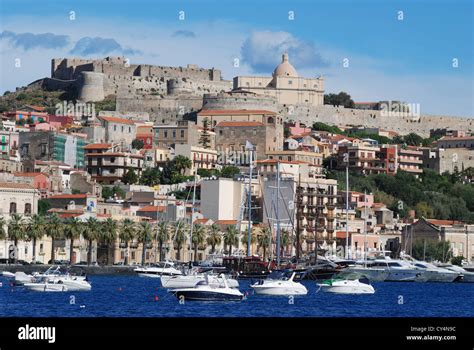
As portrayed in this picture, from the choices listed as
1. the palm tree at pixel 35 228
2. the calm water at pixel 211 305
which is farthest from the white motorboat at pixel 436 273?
the palm tree at pixel 35 228

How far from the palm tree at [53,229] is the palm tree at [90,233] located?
1376 mm

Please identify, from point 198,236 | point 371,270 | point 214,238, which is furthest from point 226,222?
point 371,270

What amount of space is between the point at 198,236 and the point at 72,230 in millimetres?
8415

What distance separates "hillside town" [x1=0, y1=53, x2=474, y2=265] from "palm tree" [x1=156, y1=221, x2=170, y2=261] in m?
0.13

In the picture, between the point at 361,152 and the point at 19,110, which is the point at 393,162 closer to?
the point at 361,152

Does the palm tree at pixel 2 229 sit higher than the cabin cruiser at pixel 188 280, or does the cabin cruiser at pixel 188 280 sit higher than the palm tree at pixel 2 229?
the palm tree at pixel 2 229

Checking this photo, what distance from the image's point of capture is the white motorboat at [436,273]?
70938mm

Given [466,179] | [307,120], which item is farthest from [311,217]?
[307,120]

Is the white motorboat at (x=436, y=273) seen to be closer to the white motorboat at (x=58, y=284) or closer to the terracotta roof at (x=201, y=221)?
the terracotta roof at (x=201, y=221)

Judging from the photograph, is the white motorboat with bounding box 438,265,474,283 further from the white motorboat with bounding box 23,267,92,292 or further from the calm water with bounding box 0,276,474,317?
the white motorboat with bounding box 23,267,92,292

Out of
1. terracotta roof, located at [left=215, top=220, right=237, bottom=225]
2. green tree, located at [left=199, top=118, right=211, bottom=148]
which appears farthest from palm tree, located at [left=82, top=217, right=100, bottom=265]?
green tree, located at [left=199, top=118, right=211, bottom=148]

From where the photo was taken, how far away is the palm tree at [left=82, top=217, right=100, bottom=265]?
70.1 meters

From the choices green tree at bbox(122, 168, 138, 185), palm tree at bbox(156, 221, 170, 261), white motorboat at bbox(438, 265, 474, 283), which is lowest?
white motorboat at bbox(438, 265, 474, 283)

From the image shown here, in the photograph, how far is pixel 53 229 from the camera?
6831 centimetres
